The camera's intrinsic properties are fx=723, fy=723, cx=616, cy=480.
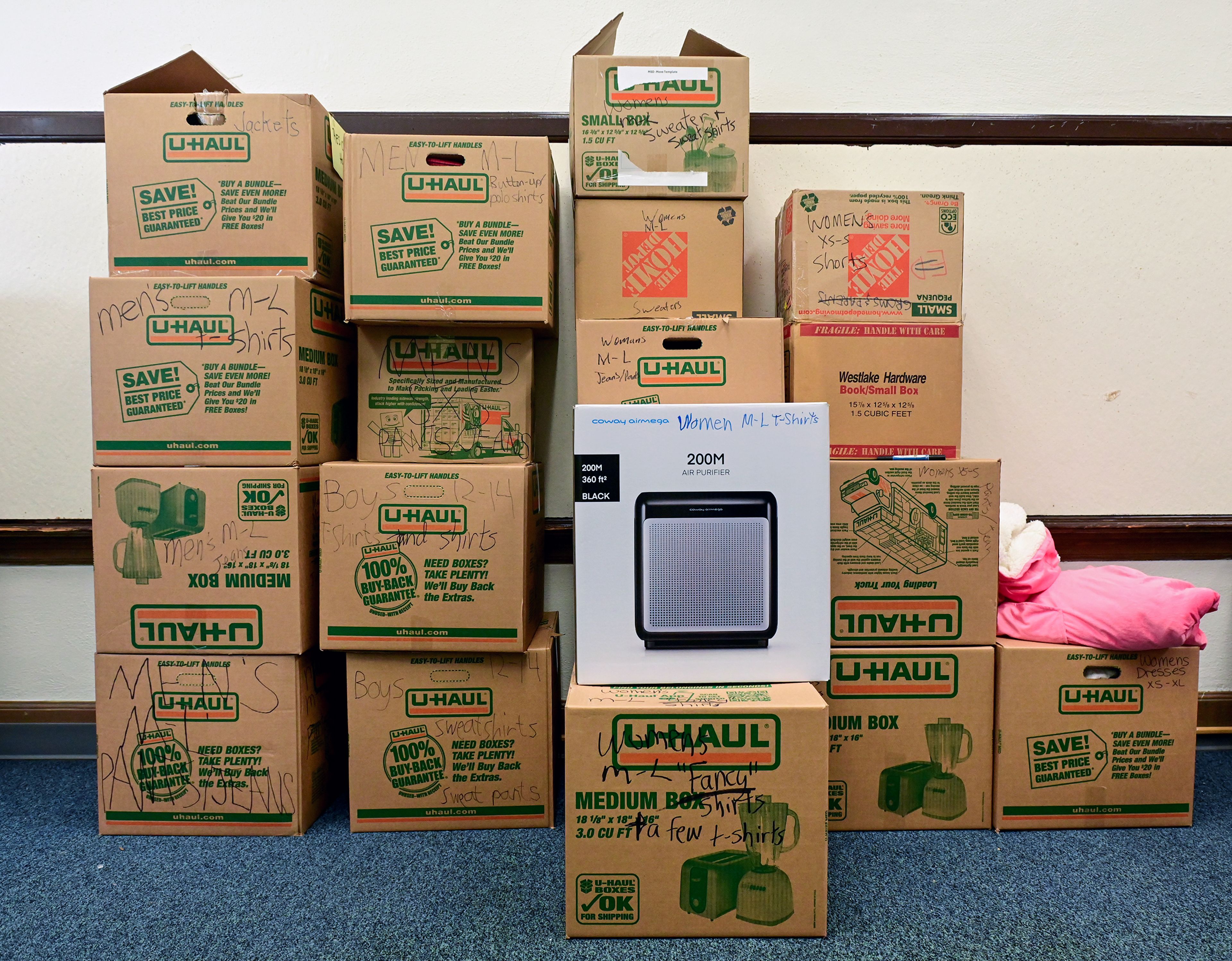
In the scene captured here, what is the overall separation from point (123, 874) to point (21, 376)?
1201mm

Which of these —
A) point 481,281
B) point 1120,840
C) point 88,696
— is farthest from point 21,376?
point 1120,840

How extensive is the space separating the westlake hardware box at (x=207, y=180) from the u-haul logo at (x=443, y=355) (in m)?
0.23

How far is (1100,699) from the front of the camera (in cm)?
144

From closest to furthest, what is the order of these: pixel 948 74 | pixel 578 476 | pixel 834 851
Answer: pixel 578 476
pixel 834 851
pixel 948 74

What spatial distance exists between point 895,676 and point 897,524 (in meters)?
0.31

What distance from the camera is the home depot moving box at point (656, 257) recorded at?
57.3 inches

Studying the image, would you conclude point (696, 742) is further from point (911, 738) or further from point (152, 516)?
point (152, 516)

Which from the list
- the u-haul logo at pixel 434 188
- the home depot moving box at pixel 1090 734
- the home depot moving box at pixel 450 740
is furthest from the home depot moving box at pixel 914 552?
the u-haul logo at pixel 434 188

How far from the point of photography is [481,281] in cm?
141

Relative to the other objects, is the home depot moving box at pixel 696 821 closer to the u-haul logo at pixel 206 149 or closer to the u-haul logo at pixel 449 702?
the u-haul logo at pixel 449 702

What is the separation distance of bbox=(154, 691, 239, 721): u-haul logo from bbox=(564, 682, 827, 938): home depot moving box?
746mm

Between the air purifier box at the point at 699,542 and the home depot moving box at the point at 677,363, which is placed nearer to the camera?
the air purifier box at the point at 699,542

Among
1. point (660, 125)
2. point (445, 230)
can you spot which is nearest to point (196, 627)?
point (445, 230)

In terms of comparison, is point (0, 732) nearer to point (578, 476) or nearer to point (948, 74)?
point (578, 476)
